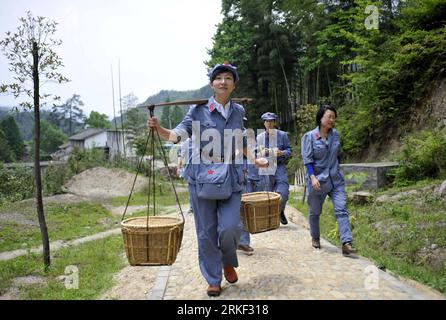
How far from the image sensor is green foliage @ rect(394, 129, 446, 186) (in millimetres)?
9781

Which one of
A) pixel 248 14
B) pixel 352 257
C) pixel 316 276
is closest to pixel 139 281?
pixel 316 276

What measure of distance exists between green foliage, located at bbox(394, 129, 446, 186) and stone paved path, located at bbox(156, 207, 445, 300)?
491cm

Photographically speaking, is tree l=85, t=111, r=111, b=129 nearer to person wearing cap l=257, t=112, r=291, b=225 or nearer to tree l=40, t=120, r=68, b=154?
tree l=40, t=120, r=68, b=154

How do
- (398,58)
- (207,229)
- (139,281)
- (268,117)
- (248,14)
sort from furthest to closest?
(248,14) → (398,58) → (268,117) → (139,281) → (207,229)

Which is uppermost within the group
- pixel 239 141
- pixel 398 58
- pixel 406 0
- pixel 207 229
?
pixel 406 0

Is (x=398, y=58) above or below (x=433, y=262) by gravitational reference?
above

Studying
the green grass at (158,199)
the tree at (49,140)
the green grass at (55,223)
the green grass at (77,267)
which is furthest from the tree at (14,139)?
the green grass at (77,267)

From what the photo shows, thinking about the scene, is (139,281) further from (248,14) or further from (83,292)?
(248,14)

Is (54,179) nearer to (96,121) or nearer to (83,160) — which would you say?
(83,160)

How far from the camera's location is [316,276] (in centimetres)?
466

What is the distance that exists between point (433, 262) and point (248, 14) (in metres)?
24.6

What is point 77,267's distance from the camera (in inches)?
273

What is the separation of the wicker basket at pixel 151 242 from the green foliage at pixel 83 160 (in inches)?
793

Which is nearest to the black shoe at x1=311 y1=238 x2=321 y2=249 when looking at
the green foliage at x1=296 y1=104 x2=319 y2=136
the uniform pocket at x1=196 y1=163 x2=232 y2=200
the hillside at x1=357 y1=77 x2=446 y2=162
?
the uniform pocket at x1=196 y1=163 x2=232 y2=200
